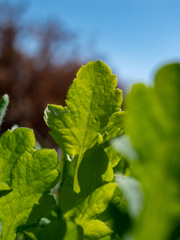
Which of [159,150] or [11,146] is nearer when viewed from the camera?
[159,150]

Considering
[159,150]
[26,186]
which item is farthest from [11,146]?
A: [159,150]

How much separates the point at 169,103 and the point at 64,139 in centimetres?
15

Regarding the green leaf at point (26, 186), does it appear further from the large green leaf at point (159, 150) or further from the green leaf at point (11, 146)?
the large green leaf at point (159, 150)

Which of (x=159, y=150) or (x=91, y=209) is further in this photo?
(x=91, y=209)

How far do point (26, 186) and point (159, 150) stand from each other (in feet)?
0.51

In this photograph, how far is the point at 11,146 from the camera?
0.26m

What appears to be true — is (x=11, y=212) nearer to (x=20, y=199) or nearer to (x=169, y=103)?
(x=20, y=199)

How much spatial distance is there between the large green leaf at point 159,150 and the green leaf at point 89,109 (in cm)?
13

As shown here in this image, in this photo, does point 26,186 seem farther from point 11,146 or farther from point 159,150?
point 159,150

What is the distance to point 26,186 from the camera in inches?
9.2

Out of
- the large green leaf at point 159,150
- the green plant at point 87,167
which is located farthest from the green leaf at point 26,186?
the large green leaf at point 159,150

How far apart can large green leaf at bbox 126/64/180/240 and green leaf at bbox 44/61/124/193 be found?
0.42ft

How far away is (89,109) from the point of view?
0.83ft

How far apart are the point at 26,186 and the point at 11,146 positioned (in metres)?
0.05
